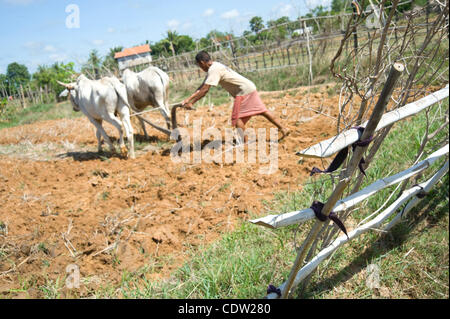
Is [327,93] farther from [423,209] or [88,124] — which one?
[88,124]

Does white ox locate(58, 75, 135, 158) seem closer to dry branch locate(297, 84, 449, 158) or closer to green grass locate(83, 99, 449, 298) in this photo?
green grass locate(83, 99, 449, 298)

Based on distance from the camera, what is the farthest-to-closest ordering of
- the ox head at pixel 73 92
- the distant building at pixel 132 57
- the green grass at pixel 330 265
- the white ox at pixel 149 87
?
the distant building at pixel 132 57 < the white ox at pixel 149 87 < the ox head at pixel 73 92 < the green grass at pixel 330 265

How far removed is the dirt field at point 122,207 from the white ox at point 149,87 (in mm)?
1011

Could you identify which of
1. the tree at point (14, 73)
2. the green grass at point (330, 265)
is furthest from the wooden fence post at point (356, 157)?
the tree at point (14, 73)

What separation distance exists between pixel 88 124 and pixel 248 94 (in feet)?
22.3

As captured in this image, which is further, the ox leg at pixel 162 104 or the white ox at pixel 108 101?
the ox leg at pixel 162 104

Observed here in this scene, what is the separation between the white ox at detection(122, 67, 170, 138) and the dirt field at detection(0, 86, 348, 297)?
101cm

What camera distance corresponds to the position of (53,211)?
152 inches

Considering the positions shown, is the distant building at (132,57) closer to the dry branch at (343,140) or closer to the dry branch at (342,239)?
the dry branch at (342,239)

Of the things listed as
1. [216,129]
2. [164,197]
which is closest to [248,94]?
[216,129]

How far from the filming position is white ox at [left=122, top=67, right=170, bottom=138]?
6434 mm

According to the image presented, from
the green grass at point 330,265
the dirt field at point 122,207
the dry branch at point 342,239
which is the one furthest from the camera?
the dirt field at point 122,207

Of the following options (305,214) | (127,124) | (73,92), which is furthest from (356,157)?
(73,92)

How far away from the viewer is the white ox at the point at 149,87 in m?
6.43
